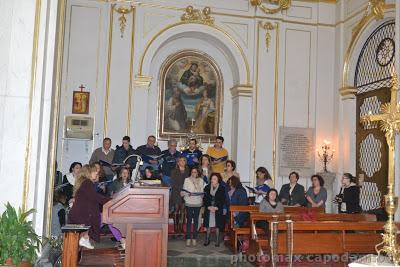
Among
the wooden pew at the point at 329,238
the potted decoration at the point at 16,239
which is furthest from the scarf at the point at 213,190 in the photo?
the potted decoration at the point at 16,239

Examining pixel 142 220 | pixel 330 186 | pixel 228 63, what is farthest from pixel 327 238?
pixel 228 63

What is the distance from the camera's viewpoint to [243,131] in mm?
12383

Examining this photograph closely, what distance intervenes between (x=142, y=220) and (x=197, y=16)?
8181 mm

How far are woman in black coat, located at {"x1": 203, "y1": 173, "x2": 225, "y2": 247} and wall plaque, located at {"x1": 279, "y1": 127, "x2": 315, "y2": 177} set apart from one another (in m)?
3.86

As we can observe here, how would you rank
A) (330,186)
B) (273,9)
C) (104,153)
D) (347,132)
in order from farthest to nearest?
(273,9), (330,186), (347,132), (104,153)

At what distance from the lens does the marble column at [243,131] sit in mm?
12281

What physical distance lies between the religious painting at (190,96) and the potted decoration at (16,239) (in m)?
7.47

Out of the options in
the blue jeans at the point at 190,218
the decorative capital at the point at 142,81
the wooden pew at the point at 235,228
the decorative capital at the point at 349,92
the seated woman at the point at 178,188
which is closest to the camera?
the wooden pew at the point at 235,228

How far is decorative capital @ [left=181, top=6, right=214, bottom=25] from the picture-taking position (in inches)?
484

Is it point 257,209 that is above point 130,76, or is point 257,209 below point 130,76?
below

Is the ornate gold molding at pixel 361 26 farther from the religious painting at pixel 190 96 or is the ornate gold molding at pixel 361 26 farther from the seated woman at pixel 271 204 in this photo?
the seated woman at pixel 271 204

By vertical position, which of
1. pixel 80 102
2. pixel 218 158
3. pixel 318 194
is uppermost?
pixel 80 102

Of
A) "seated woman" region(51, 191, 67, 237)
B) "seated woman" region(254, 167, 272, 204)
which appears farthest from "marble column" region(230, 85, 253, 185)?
"seated woman" region(51, 191, 67, 237)

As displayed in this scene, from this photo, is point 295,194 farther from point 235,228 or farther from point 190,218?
point 190,218
